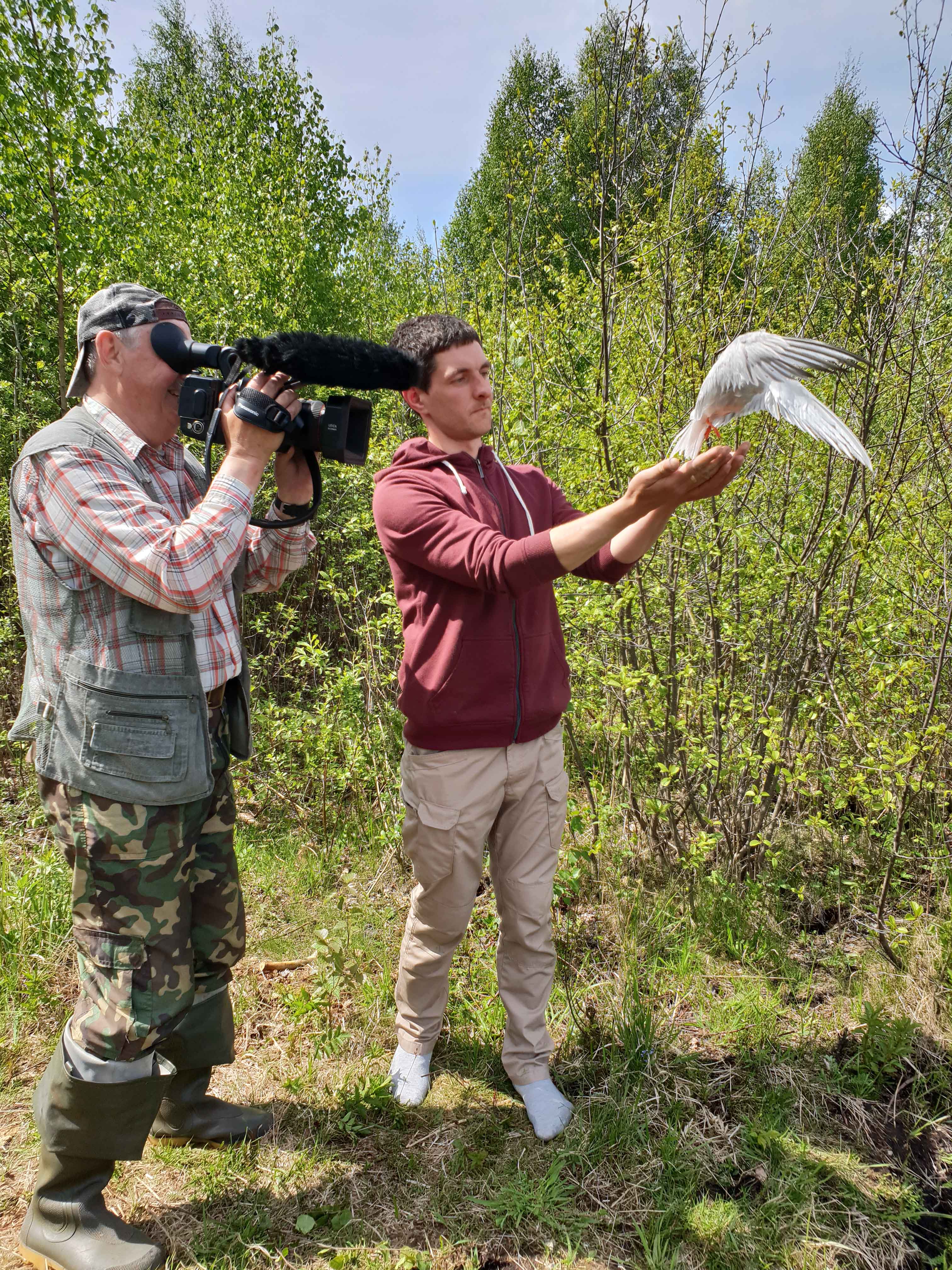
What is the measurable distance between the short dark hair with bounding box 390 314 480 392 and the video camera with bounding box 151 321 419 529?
0.14m

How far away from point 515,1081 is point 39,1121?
3.90 feet

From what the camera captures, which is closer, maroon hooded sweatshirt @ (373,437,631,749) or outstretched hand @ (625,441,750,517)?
outstretched hand @ (625,441,750,517)

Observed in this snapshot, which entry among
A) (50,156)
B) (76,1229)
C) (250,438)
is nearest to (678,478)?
(250,438)

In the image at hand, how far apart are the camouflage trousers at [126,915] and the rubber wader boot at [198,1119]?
1.40 feet

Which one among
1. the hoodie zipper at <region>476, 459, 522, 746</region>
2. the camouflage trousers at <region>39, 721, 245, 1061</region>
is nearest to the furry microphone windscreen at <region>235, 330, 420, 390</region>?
the hoodie zipper at <region>476, 459, 522, 746</region>

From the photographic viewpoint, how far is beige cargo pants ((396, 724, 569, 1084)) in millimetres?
1994

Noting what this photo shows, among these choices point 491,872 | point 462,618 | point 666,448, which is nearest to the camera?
point 462,618

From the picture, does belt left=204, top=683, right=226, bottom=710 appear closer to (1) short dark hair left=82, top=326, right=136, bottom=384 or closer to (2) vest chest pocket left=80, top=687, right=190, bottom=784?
(2) vest chest pocket left=80, top=687, right=190, bottom=784

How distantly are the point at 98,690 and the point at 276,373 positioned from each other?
2.56 feet

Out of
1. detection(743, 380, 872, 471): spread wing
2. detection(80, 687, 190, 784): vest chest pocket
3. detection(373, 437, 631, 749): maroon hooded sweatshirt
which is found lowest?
detection(80, 687, 190, 784): vest chest pocket

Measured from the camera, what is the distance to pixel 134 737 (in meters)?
1.65

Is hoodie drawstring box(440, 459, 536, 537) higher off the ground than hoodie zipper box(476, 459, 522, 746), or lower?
higher

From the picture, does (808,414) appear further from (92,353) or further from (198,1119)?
(198,1119)

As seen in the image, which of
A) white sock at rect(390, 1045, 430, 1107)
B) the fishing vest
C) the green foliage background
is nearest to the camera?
the fishing vest
